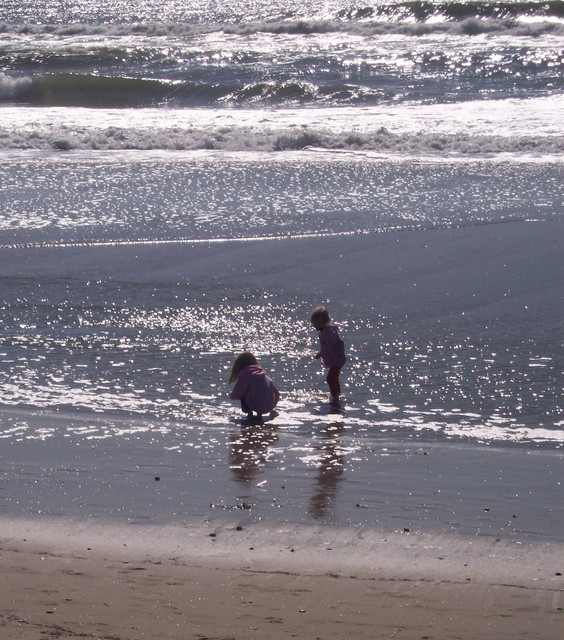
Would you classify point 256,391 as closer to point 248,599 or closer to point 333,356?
point 333,356

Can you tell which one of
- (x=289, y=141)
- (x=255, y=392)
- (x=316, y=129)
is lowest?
(x=255, y=392)

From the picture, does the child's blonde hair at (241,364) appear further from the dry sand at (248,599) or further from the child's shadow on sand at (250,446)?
the dry sand at (248,599)

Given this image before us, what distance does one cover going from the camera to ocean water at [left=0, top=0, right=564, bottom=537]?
470cm

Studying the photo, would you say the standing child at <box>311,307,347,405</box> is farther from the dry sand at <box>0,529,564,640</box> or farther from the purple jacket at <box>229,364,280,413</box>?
the dry sand at <box>0,529,564,640</box>

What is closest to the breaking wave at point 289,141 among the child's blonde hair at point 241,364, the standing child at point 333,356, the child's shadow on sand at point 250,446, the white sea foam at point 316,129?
the white sea foam at point 316,129

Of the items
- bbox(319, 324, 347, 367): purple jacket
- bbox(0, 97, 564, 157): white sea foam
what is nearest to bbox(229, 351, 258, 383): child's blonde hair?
bbox(319, 324, 347, 367): purple jacket

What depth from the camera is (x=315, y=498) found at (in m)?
4.41

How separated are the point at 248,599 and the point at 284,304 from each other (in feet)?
14.8

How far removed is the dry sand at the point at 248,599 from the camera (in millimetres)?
3211

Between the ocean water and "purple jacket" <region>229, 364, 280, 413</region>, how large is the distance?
0.14 meters

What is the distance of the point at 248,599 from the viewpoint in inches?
Result: 136

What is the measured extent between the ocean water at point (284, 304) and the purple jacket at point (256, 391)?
14 cm

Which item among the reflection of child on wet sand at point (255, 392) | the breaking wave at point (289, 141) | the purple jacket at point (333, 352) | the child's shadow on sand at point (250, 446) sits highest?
the breaking wave at point (289, 141)

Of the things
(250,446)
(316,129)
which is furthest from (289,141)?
(250,446)
